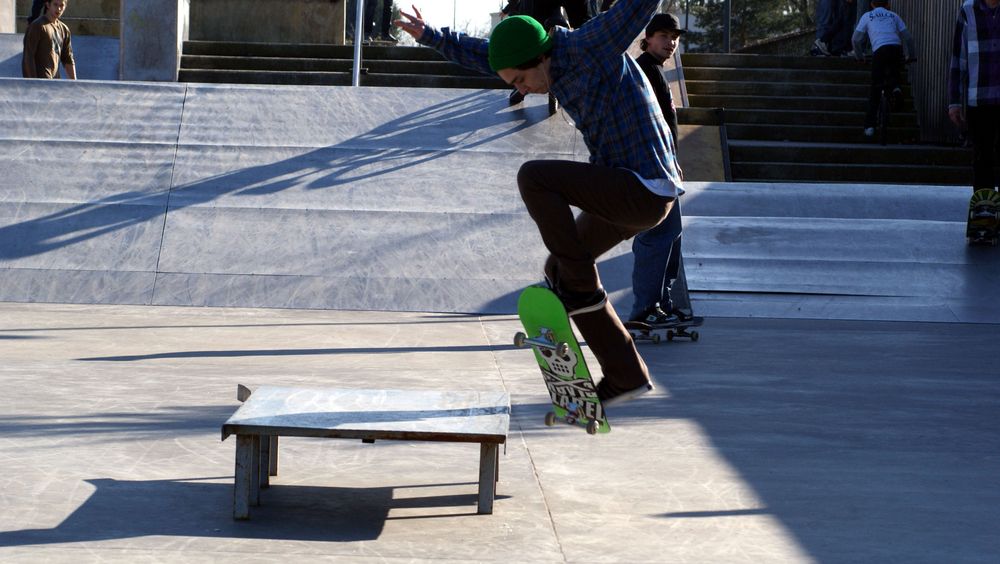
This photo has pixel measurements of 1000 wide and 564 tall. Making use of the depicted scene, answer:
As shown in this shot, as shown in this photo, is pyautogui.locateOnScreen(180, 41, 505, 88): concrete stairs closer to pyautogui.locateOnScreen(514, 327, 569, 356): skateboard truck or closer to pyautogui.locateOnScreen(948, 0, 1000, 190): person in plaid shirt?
pyautogui.locateOnScreen(948, 0, 1000, 190): person in plaid shirt

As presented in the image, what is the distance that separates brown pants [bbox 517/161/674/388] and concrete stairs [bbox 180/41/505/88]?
1266 centimetres

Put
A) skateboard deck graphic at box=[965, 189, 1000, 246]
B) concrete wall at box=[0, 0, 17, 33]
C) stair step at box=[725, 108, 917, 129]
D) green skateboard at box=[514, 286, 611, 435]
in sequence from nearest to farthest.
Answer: green skateboard at box=[514, 286, 611, 435] < skateboard deck graphic at box=[965, 189, 1000, 246] < stair step at box=[725, 108, 917, 129] < concrete wall at box=[0, 0, 17, 33]

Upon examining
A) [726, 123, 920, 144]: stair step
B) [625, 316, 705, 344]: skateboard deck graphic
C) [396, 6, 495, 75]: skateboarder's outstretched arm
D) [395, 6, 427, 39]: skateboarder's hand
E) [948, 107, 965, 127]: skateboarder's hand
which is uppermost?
[395, 6, 427, 39]: skateboarder's hand

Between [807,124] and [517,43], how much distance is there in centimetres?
1286

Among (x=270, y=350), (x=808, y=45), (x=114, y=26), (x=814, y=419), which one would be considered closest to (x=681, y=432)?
(x=814, y=419)

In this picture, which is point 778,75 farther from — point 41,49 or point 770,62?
point 41,49

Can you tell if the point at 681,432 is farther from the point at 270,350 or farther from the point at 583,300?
the point at 270,350

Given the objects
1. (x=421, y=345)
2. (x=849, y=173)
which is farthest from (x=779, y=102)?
(x=421, y=345)

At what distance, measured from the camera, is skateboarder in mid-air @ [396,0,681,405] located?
487 centimetres

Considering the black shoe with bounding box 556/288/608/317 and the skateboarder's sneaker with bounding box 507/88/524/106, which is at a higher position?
the skateboarder's sneaker with bounding box 507/88/524/106

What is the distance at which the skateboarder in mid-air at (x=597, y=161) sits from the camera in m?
4.87

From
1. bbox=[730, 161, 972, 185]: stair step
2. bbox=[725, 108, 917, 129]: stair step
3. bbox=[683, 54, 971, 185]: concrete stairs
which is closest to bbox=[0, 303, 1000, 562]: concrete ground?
bbox=[730, 161, 972, 185]: stair step

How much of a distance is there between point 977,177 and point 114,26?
59.8ft

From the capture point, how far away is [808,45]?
32000mm
